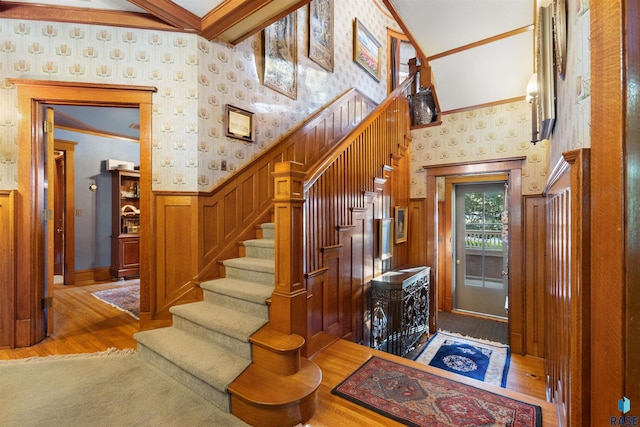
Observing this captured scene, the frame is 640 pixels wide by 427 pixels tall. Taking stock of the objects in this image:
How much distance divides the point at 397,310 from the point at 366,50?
488 centimetres

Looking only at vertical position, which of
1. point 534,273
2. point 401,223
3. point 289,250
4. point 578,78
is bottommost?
→ point 534,273

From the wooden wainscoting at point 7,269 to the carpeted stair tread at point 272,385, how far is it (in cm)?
247

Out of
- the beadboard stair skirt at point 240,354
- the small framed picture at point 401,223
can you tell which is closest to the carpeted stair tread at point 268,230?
the beadboard stair skirt at point 240,354

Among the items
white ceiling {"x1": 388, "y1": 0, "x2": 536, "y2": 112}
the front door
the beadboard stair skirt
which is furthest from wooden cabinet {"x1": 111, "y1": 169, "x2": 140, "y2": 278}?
the front door

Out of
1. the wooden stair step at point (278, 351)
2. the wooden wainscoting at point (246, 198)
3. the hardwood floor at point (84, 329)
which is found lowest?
the hardwood floor at point (84, 329)

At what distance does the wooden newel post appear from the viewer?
204 cm

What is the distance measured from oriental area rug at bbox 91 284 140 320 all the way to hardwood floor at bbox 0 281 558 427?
9 cm

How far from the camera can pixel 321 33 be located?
448 centimetres

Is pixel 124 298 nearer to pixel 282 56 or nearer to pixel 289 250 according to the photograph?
pixel 289 250

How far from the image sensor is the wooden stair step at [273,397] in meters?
1.63

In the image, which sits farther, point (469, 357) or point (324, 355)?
point (469, 357)

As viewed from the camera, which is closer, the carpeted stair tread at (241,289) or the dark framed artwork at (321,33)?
the carpeted stair tread at (241,289)

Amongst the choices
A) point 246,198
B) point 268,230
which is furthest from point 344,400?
point 246,198

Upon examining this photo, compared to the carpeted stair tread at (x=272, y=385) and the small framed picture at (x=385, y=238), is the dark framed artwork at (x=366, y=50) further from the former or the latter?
the carpeted stair tread at (x=272, y=385)
